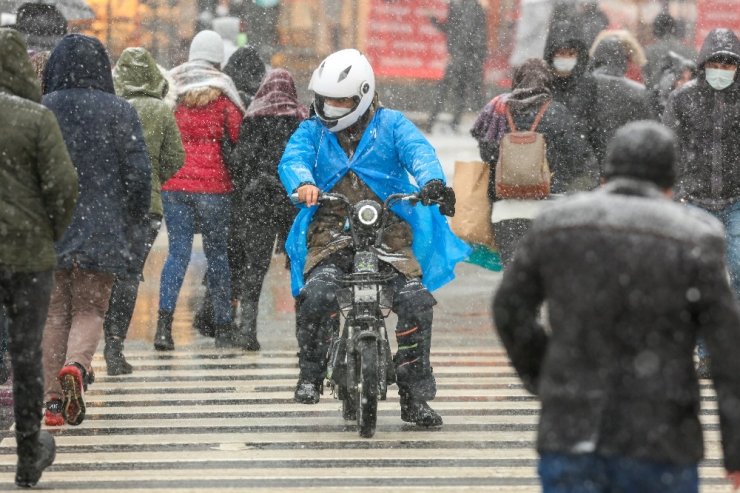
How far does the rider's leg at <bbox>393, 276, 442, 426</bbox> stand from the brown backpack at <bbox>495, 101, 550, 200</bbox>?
8.38 feet

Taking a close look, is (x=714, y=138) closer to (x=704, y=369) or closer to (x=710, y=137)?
(x=710, y=137)

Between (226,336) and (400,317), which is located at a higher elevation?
(400,317)

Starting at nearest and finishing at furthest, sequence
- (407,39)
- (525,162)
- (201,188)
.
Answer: (525,162) → (201,188) → (407,39)

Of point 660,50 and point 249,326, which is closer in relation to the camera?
point 249,326

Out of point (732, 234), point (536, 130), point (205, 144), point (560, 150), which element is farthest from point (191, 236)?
point (732, 234)

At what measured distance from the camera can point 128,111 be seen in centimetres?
891

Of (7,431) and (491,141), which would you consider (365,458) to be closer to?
(7,431)

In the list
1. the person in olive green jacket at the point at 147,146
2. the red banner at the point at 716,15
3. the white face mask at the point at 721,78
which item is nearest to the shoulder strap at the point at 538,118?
the white face mask at the point at 721,78

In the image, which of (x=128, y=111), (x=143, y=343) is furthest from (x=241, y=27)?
(x=128, y=111)

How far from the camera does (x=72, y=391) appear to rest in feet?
27.8

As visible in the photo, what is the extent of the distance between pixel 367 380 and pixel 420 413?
74 centimetres

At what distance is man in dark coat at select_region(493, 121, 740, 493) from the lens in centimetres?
451

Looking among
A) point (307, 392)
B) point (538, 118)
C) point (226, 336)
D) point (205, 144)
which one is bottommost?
point (226, 336)

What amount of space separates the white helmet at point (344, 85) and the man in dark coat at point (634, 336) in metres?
3.92
